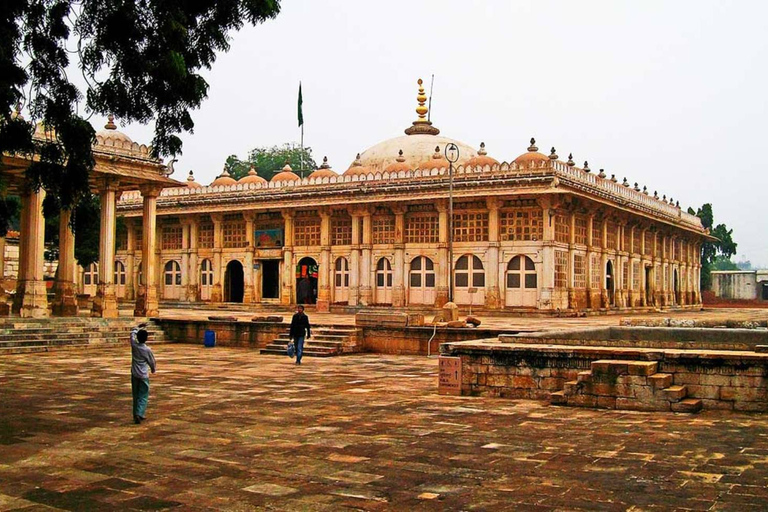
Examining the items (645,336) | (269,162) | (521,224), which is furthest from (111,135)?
(269,162)

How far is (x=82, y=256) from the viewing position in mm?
37344

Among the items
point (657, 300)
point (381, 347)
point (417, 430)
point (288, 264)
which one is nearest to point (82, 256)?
point (288, 264)

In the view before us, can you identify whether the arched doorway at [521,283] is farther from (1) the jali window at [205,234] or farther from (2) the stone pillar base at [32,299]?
(2) the stone pillar base at [32,299]

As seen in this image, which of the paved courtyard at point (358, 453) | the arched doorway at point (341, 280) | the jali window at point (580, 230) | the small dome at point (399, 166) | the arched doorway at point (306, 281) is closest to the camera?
the paved courtyard at point (358, 453)

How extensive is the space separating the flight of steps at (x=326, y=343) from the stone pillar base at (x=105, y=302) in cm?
660

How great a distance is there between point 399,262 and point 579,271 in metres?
6.94

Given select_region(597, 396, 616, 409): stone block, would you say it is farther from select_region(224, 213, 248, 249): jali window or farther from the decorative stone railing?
select_region(224, 213, 248, 249): jali window

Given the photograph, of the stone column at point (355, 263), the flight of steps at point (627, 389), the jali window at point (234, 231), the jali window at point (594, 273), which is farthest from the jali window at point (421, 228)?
the flight of steps at point (627, 389)

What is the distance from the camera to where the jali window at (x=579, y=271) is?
3097 cm

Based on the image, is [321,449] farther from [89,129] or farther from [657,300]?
[657,300]

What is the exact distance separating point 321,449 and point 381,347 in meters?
12.7

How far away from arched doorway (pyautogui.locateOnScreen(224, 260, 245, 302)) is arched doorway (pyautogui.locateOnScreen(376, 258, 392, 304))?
7.64 meters

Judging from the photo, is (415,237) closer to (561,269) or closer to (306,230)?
(306,230)

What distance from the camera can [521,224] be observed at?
3020 centimetres
